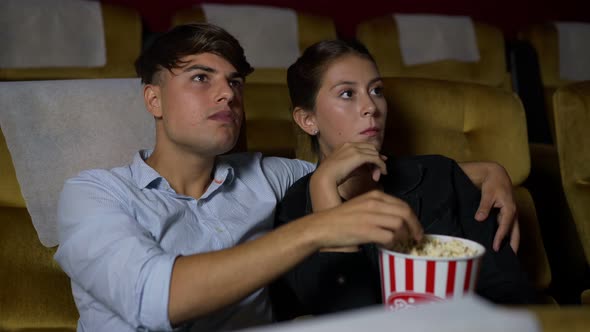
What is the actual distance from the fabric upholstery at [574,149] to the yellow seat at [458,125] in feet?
0.29

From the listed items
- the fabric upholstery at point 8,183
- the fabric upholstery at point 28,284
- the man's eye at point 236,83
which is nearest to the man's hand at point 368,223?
the man's eye at point 236,83

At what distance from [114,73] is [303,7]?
116 cm

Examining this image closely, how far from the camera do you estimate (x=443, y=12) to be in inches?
137

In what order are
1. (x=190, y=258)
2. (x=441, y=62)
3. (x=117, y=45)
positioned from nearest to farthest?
(x=190, y=258) < (x=117, y=45) < (x=441, y=62)

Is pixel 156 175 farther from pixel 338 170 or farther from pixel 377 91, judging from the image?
pixel 377 91

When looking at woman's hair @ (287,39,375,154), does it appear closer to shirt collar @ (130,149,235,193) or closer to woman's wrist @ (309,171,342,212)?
shirt collar @ (130,149,235,193)

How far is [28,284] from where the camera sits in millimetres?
1437

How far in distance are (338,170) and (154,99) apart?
0.47 m

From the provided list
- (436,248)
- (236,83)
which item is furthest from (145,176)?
(436,248)

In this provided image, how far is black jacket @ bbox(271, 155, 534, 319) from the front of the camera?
1.14 meters

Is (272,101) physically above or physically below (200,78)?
below

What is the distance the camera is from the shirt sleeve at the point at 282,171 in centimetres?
144

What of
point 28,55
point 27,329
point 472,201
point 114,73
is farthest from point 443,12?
point 27,329

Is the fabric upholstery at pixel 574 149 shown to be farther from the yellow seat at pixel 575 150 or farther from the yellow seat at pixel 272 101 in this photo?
the yellow seat at pixel 272 101
